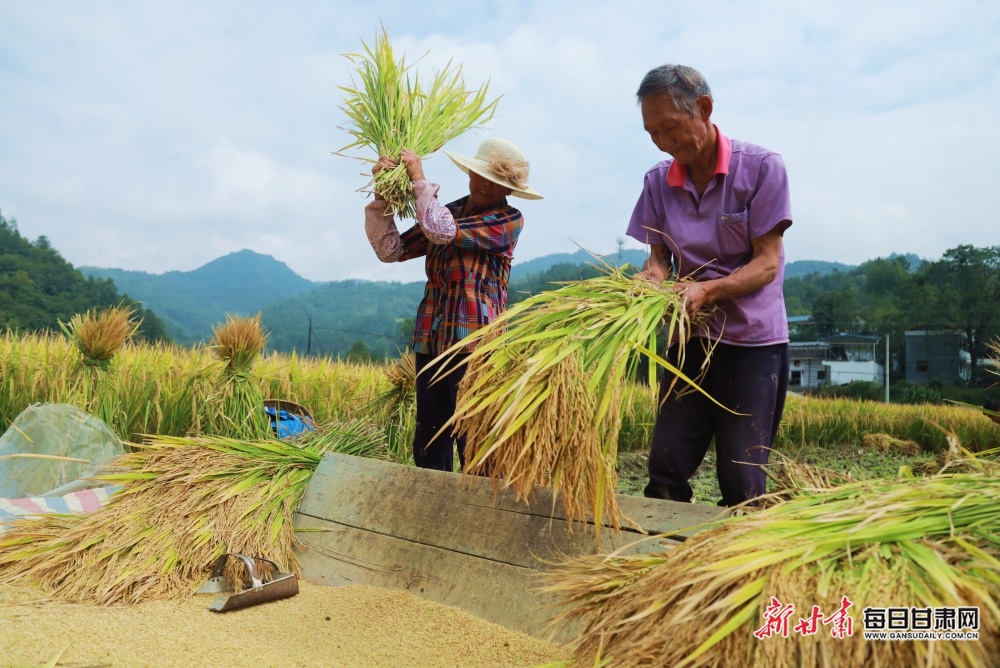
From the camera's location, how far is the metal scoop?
7.89ft

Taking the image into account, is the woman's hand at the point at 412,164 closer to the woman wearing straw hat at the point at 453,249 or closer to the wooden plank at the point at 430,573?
the woman wearing straw hat at the point at 453,249

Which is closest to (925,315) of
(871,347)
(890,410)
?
(871,347)

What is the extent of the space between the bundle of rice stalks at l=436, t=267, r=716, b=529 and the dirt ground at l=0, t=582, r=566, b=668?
522 millimetres

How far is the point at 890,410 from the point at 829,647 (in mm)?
10784

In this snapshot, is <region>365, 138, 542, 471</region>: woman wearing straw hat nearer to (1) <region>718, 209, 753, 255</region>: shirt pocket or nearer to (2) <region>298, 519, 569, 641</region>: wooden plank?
(2) <region>298, 519, 569, 641</region>: wooden plank

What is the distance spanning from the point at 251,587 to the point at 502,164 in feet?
6.09

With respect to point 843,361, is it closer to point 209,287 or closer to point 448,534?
point 448,534

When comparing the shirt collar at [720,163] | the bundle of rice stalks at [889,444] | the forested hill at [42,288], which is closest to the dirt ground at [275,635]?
the shirt collar at [720,163]

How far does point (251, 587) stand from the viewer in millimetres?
2482

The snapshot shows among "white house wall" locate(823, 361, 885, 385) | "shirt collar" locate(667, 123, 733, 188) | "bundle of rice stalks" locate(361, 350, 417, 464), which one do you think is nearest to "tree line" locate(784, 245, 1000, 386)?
"white house wall" locate(823, 361, 885, 385)

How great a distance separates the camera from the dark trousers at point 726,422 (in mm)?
2227

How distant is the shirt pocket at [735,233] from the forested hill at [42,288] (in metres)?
31.0

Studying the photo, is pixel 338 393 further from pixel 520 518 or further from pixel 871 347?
pixel 871 347

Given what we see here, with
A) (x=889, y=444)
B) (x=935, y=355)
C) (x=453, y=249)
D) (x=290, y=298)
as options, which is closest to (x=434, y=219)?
(x=453, y=249)
